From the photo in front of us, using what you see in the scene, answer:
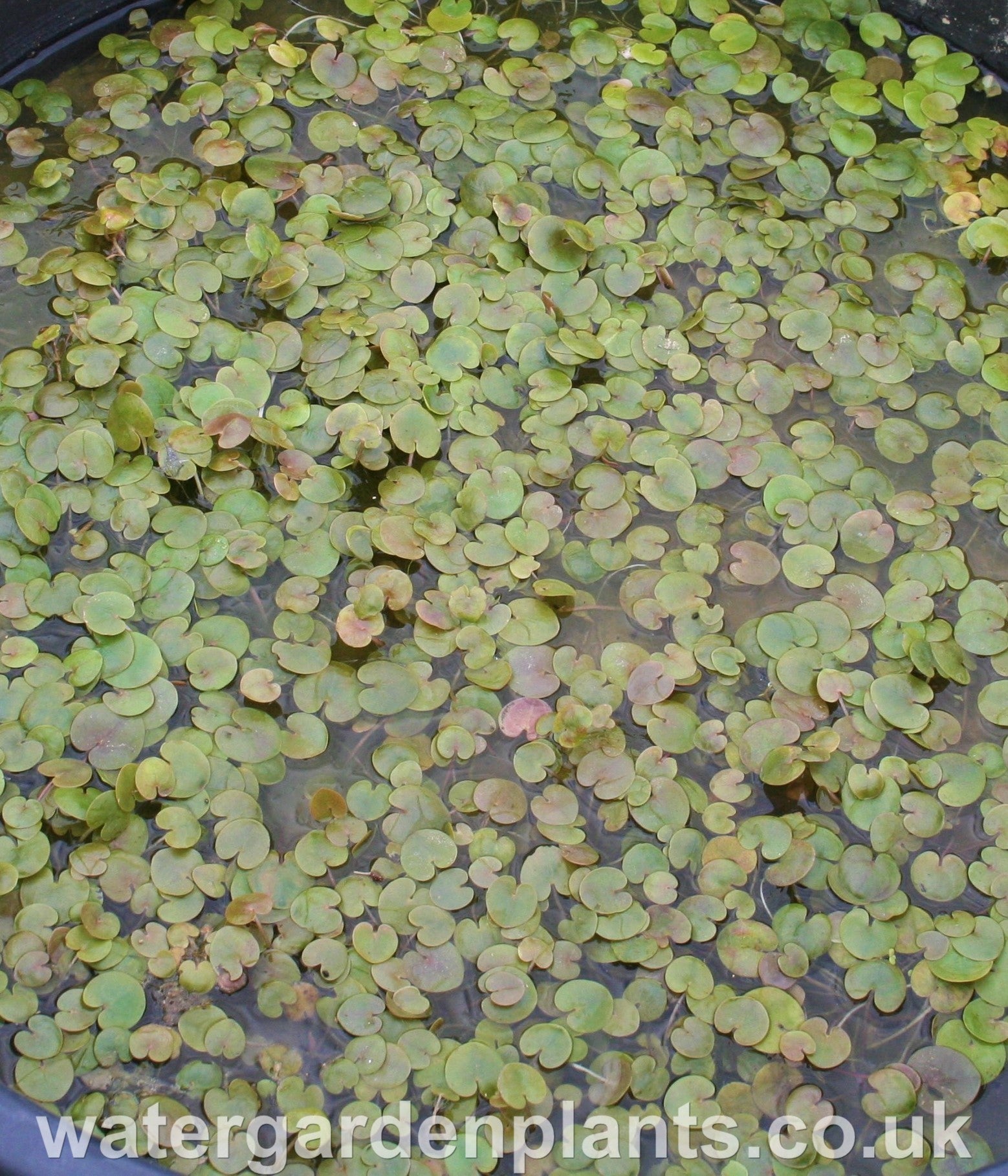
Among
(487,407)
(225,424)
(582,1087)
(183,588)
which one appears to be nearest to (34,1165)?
(582,1087)

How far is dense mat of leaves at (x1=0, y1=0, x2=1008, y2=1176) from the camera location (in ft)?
7.34

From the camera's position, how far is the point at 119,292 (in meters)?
2.98

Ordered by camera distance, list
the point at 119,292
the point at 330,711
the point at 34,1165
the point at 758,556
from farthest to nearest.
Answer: the point at 119,292
the point at 758,556
the point at 330,711
the point at 34,1165

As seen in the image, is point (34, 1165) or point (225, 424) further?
point (225, 424)

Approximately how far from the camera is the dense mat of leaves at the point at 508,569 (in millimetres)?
2238

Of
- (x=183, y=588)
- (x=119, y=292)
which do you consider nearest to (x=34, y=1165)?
(x=183, y=588)

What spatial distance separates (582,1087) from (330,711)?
3.15 feet

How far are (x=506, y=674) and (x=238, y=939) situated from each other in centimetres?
81

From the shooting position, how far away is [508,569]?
266cm

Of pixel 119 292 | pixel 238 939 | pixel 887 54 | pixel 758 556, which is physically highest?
pixel 887 54

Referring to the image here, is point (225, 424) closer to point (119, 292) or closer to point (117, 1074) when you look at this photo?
point (119, 292)

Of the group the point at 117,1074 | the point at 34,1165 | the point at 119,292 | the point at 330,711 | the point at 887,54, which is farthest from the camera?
the point at 887,54

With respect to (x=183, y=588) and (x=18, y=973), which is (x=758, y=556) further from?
(x=18, y=973)

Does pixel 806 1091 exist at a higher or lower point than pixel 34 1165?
lower
